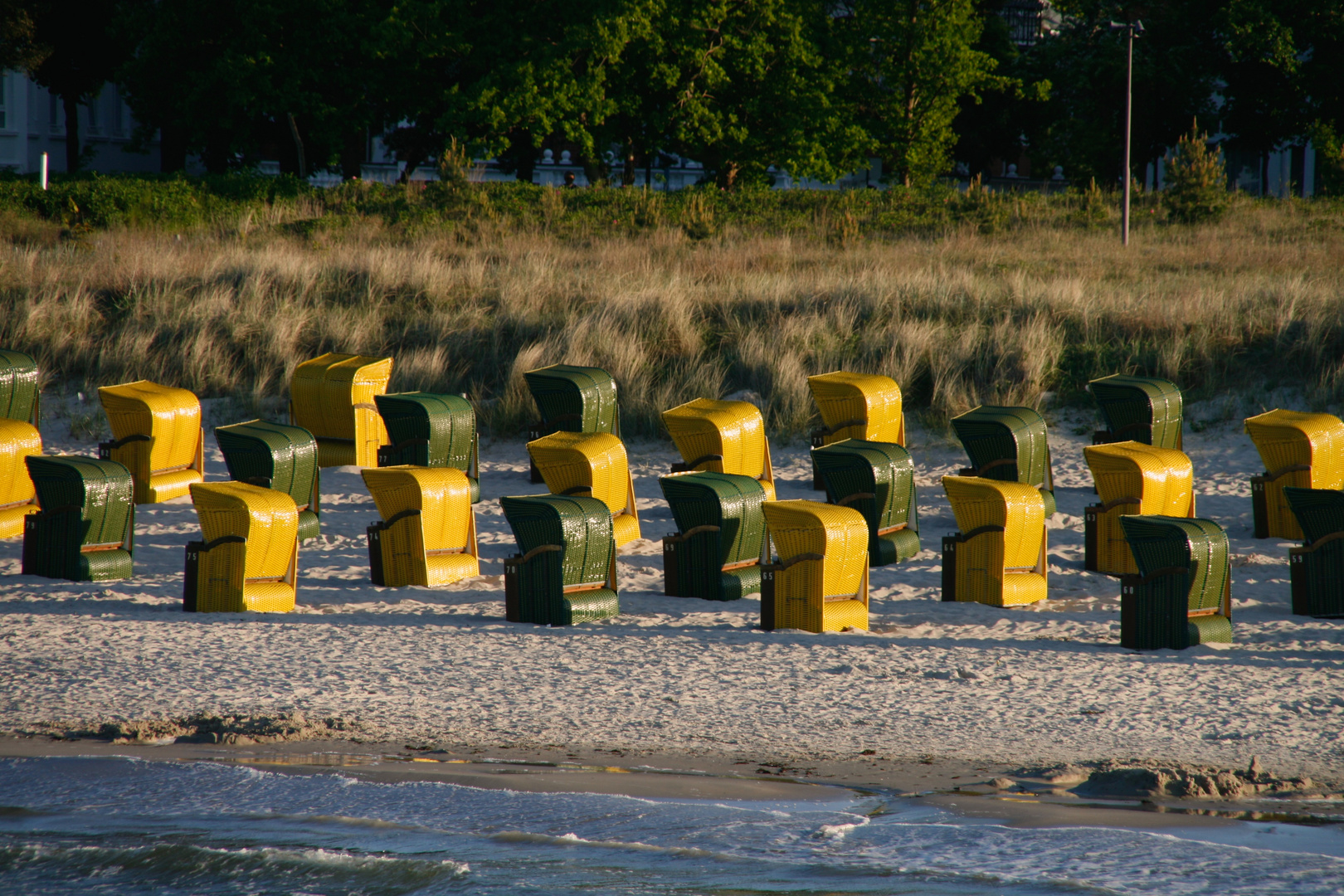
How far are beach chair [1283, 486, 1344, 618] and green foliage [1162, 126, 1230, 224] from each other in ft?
65.7

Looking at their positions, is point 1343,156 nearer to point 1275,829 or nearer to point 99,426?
point 99,426

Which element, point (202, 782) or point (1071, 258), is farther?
point (1071, 258)

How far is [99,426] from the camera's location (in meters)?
13.0

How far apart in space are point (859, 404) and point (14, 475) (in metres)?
6.34

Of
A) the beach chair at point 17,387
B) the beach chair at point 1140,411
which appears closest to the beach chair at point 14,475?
the beach chair at point 17,387

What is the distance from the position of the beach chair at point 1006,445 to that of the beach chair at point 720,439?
1.50m

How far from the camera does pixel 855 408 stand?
11.0 m

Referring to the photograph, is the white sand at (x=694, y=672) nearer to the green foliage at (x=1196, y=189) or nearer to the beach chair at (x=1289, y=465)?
the beach chair at (x=1289, y=465)

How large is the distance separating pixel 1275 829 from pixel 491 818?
277 centimetres

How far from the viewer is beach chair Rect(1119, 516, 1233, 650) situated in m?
6.95

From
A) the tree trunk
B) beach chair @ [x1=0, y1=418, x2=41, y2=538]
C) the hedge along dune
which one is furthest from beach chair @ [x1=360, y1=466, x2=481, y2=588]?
the tree trunk

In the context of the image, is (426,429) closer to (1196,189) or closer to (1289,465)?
(1289,465)

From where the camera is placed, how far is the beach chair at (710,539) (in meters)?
8.02

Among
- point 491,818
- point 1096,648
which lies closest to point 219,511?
point 491,818
